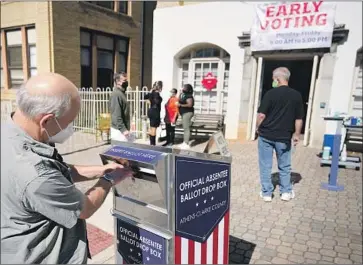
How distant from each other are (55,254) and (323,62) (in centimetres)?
735

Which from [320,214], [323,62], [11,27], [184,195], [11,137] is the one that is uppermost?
[11,27]

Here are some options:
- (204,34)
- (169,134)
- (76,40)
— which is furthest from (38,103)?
(76,40)

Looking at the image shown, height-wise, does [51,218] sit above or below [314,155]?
above

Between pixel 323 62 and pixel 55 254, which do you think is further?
pixel 323 62

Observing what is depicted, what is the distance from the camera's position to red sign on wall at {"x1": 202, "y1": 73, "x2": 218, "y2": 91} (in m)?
9.02

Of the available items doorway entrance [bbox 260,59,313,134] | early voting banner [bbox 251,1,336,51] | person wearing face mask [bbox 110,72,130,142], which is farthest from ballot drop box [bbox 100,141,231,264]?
doorway entrance [bbox 260,59,313,134]

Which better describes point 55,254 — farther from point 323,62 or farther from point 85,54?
point 85,54

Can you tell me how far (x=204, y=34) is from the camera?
8.34 metres

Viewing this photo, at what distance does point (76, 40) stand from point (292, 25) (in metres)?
8.07

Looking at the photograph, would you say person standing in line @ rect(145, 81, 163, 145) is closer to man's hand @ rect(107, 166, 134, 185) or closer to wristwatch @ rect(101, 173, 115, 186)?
man's hand @ rect(107, 166, 134, 185)

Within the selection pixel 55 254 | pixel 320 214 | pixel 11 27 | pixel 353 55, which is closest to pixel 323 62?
pixel 353 55

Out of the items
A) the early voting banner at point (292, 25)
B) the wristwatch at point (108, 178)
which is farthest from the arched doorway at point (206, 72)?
the wristwatch at point (108, 178)

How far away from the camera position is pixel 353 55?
6750 millimetres

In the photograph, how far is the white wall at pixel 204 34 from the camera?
7914 mm
